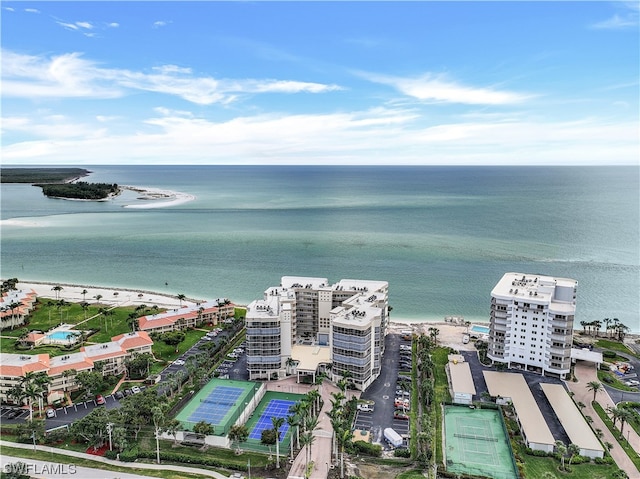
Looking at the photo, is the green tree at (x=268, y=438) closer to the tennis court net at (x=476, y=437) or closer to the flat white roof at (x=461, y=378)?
the tennis court net at (x=476, y=437)

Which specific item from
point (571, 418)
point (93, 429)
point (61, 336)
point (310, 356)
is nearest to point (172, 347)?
point (61, 336)

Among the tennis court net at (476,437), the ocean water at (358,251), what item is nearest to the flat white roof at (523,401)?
the tennis court net at (476,437)

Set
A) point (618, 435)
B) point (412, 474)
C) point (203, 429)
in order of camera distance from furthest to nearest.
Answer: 1. point (618, 435)
2. point (203, 429)
3. point (412, 474)

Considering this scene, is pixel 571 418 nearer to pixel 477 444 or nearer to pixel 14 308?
pixel 477 444

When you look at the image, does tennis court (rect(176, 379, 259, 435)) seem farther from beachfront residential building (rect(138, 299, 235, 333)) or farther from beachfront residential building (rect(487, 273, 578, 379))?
beachfront residential building (rect(487, 273, 578, 379))

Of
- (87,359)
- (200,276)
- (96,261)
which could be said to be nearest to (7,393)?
(87,359)

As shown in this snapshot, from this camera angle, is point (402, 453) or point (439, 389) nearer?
point (402, 453)
